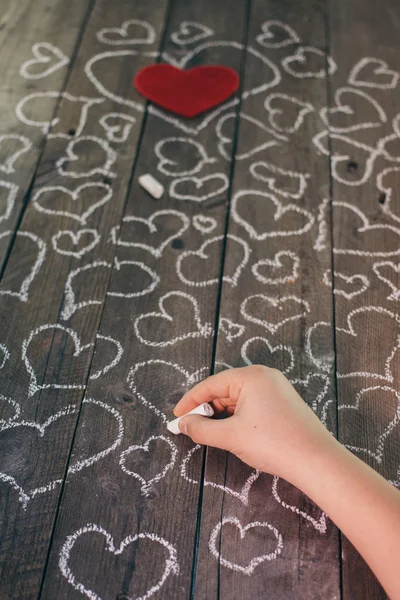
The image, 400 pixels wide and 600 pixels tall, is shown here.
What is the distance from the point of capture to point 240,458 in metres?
0.99

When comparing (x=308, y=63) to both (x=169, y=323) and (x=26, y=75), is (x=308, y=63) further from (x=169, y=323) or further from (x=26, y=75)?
(x=169, y=323)

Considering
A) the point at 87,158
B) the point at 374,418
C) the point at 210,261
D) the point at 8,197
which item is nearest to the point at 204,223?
the point at 210,261

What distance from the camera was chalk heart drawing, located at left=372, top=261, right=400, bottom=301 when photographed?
124cm

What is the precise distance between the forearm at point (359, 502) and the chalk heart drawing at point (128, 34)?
114 cm

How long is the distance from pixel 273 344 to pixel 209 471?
0.87 feet

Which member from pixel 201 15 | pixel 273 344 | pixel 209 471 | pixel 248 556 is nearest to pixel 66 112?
pixel 201 15

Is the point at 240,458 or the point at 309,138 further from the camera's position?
the point at 309,138

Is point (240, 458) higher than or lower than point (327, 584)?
higher

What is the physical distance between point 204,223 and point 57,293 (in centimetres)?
33

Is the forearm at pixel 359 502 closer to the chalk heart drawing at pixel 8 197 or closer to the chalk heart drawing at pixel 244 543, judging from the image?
the chalk heart drawing at pixel 244 543

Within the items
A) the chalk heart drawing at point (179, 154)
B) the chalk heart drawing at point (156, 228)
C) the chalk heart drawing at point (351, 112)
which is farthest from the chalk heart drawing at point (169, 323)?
the chalk heart drawing at point (351, 112)

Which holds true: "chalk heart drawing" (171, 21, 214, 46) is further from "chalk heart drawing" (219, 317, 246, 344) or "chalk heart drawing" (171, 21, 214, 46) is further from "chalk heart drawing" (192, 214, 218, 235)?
"chalk heart drawing" (219, 317, 246, 344)

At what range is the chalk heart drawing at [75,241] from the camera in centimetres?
125

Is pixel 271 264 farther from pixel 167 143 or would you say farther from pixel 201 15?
pixel 201 15
